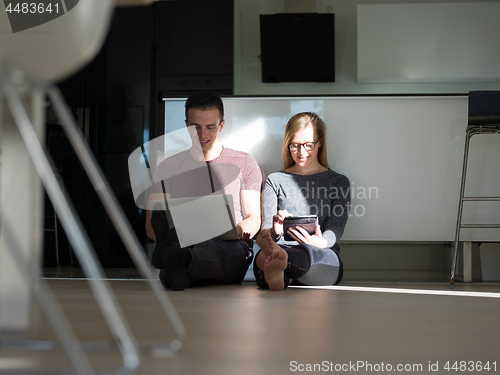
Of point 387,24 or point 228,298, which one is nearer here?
point 228,298

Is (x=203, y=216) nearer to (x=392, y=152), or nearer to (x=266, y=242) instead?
(x=266, y=242)

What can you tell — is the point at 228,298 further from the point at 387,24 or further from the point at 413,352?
the point at 387,24

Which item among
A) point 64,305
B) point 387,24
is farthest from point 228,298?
point 387,24

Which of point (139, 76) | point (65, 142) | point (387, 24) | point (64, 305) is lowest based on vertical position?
point (64, 305)

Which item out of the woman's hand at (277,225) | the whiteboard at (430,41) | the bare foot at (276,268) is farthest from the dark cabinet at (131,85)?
the bare foot at (276,268)

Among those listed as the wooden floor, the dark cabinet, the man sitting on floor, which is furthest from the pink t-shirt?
the dark cabinet

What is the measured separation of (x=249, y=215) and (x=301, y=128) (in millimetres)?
519

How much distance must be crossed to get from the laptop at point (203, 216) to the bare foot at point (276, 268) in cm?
34

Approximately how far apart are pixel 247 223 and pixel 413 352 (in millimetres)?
1307

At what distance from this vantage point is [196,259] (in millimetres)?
1771

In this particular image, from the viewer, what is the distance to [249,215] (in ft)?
6.72

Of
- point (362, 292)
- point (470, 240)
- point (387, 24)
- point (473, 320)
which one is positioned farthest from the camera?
point (387, 24)

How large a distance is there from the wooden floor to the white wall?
3252 millimetres

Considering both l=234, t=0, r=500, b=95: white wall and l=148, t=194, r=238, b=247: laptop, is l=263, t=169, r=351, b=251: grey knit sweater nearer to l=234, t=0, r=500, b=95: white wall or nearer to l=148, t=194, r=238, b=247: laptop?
l=148, t=194, r=238, b=247: laptop
